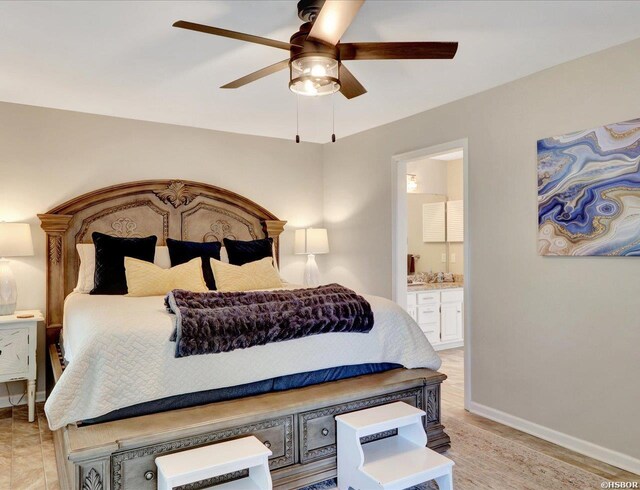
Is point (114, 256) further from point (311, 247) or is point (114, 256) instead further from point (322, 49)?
point (322, 49)

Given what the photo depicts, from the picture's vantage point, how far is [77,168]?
423 cm

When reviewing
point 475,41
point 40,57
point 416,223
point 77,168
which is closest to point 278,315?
point 475,41

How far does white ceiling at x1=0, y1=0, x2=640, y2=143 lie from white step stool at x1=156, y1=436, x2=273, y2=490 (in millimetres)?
2129

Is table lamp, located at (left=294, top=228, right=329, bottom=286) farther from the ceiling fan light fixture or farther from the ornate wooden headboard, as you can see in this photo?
the ceiling fan light fixture

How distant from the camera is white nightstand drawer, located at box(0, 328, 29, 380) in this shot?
347 cm

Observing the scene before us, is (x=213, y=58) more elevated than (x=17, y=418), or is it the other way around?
(x=213, y=58)

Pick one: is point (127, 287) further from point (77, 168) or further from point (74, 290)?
point (77, 168)

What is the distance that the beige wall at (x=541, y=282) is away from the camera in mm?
2783

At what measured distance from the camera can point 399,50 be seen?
7.06 feet

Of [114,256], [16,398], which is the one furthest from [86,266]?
[16,398]

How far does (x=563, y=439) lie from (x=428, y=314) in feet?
8.12

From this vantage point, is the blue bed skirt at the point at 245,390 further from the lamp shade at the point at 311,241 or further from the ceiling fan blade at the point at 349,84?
the lamp shade at the point at 311,241

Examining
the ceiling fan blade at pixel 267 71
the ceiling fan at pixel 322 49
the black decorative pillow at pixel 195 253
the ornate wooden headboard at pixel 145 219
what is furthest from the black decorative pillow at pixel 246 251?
the ceiling fan at pixel 322 49

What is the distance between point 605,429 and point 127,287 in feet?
11.3
